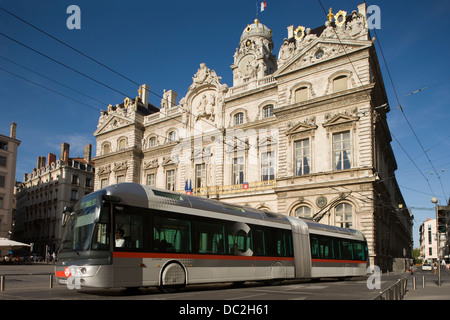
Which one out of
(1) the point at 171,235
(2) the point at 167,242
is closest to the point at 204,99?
(1) the point at 171,235

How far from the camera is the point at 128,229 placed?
12.1 m

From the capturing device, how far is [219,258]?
14.9m

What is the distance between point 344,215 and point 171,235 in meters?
18.7

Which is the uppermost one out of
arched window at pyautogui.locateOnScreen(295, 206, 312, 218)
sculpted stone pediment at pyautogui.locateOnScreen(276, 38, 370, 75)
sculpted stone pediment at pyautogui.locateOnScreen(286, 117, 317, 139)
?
sculpted stone pediment at pyautogui.locateOnScreen(276, 38, 370, 75)

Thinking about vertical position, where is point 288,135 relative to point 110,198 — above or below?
above

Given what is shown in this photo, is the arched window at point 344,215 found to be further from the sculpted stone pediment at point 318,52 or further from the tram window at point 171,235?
the tram window at point 171,235

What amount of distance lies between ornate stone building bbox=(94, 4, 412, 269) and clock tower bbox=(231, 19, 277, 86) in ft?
0.41

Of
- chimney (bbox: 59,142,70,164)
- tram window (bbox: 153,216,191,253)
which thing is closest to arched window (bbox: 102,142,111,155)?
chimney (bbox: 59,142,70,164)

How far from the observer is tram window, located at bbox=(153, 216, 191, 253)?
12.9 m

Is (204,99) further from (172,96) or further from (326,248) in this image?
(326,248)

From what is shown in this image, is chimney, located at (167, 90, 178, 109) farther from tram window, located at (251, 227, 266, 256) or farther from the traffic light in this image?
the traffic light
